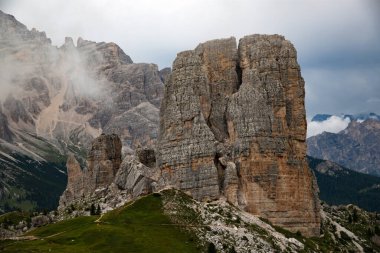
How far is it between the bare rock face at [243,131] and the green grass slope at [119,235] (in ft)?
59.4

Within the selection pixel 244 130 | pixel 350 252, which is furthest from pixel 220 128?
pixel 350 252

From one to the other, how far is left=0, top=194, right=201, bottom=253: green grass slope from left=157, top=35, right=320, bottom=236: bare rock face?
1810 cm

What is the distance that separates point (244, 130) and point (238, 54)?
2755 centimetres

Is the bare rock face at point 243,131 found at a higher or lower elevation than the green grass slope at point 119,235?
higher

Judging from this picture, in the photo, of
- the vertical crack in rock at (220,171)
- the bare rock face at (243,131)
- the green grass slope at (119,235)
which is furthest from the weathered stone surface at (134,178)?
the vertical crack in rock at (220,171)

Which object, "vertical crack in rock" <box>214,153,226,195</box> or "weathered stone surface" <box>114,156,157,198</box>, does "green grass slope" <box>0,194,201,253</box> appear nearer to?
"weathered stone surface" <box>114,156,157,198</box>

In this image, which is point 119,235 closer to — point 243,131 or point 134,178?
point 134,178

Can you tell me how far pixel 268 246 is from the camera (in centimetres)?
15350

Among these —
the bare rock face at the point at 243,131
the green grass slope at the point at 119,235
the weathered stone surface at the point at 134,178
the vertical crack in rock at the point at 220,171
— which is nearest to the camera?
the green grass slope at the point at 119,235

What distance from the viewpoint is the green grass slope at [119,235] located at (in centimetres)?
13812

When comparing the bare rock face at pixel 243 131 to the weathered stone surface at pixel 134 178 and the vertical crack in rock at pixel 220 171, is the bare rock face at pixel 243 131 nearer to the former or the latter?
the vertical crack in rock at pixel 220 171

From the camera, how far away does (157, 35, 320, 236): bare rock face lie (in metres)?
174

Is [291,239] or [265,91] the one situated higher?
[265,91]

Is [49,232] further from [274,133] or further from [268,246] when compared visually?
[274,133]
